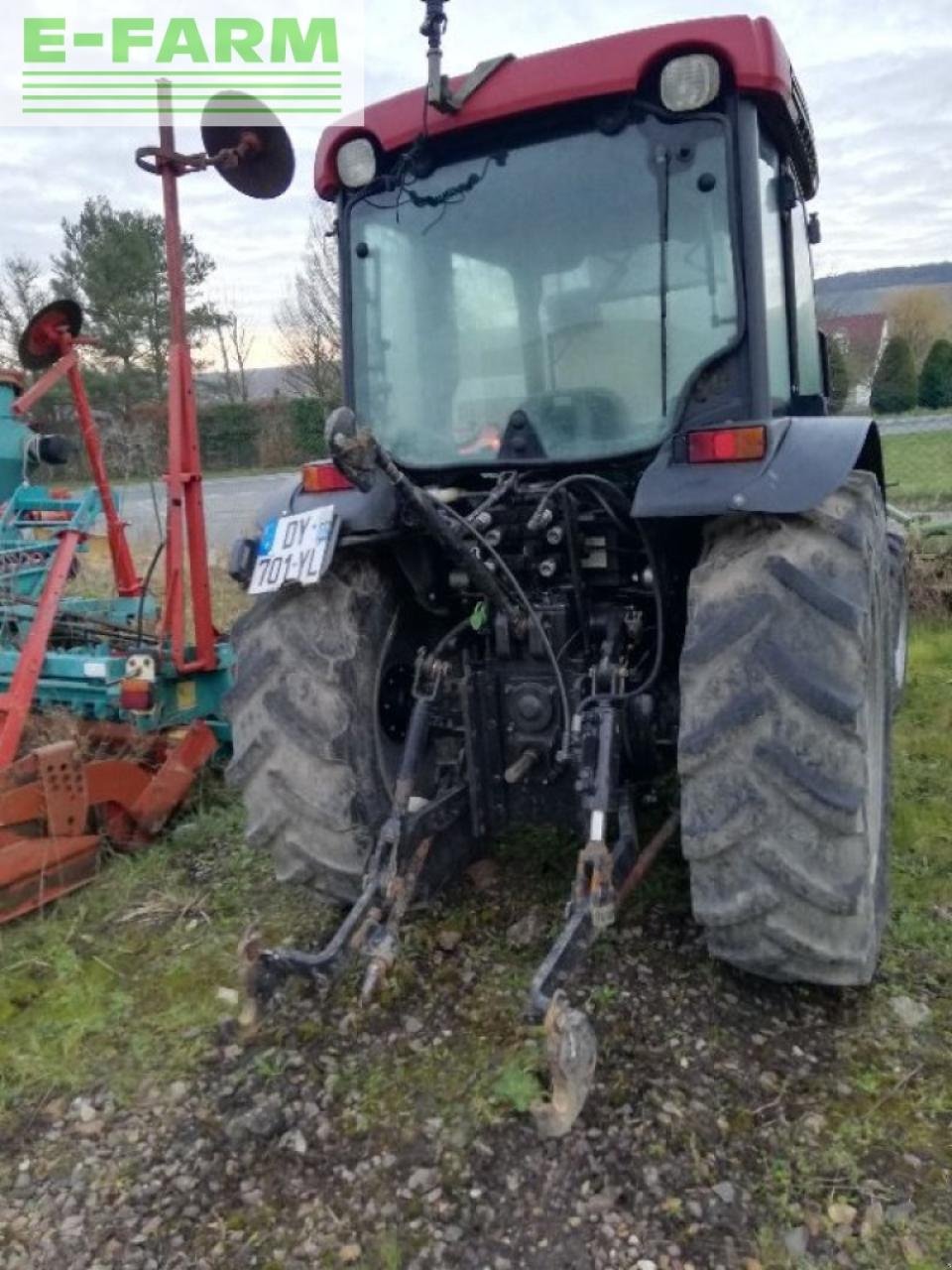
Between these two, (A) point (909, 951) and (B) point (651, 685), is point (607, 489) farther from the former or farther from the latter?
(A) point (909, 951)

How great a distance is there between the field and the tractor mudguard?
1219 mm

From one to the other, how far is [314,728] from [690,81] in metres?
1.81

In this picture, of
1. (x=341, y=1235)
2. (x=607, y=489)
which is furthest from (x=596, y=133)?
(x=341, y=1235)

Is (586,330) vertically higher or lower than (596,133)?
lower

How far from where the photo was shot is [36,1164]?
2.26 m

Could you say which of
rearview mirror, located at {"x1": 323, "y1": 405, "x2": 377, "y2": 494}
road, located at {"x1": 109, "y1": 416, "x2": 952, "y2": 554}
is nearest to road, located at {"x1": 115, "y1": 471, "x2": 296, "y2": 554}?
road, located at {"x1": 109, "y1": 416, "x2": 952, "y2": 554}

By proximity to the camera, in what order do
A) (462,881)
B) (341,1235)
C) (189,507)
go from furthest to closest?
(189,507) < (462,881) < (341,1235)

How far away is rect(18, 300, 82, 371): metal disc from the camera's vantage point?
16.0ft

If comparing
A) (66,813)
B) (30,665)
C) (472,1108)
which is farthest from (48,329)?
(472,1108)

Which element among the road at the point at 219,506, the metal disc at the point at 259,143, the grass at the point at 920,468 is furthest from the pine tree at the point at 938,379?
the metal disc at the point at 259,143

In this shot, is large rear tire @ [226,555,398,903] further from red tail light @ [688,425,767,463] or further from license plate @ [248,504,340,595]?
red tail light @ [688,425,767,463]

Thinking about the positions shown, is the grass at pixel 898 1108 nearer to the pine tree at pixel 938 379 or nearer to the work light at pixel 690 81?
the work light at pixel 690 81

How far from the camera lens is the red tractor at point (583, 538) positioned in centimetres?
225

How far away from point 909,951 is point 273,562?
78.4 inches
